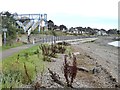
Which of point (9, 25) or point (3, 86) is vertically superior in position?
point (9, 25)

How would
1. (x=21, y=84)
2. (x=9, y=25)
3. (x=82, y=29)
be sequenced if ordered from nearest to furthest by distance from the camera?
(x=21, y=84) < (x=9, y=25) < (x=82, y=29)

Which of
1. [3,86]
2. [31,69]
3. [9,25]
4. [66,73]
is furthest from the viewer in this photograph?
[9,25]

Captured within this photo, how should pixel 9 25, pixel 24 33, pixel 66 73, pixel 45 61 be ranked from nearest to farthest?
1. pixel 66 73
2. pixel 45 61
3. pixel 9 25
4. pixel 24 33

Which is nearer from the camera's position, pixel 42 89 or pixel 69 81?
pixel 42 89

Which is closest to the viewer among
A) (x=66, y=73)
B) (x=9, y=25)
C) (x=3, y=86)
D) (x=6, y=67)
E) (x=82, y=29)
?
(x=3, y=86)

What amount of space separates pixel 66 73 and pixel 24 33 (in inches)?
1699

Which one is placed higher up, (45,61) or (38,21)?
(38,21)

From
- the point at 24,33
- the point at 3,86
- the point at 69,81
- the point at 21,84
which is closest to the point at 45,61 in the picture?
the point at 69,81

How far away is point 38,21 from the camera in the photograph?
5822cm

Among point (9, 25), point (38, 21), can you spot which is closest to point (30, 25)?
point (38, 21)

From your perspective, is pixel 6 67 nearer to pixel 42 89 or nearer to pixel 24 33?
pixel 42 89

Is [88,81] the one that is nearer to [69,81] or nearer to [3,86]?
[69,81]

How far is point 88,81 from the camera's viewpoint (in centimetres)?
1652

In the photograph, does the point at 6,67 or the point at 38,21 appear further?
the point at 38,21
